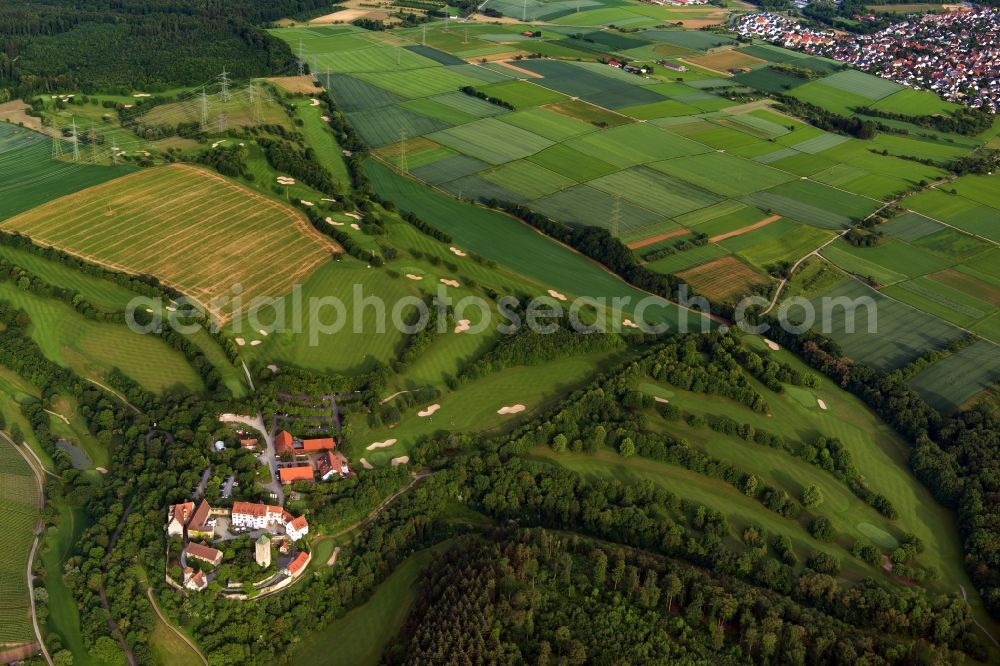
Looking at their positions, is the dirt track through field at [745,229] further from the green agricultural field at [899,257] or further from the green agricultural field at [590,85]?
the green agricultural field at [590,85]

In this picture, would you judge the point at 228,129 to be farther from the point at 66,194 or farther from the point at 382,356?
the point at 382,356

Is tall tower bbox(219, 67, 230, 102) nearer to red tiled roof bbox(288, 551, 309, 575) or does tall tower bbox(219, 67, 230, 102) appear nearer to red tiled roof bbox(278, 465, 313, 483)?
red tiled roof bbox(278, 465, 313, 483)

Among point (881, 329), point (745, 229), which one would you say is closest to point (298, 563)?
point (881, 329)

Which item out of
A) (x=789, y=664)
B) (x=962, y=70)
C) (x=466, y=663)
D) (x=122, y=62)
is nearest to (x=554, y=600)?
(x=466, y=663)

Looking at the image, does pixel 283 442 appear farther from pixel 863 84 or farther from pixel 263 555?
pixel 863 84

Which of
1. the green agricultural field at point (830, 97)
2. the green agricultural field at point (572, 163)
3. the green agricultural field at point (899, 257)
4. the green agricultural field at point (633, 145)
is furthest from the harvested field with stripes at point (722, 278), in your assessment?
the green agricultural field at point (830, 97)

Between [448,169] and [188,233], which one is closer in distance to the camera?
[188,233]
